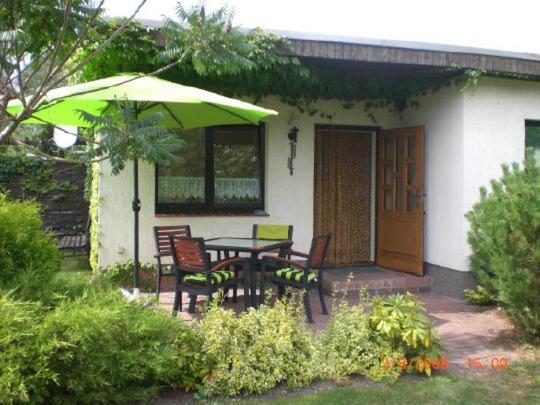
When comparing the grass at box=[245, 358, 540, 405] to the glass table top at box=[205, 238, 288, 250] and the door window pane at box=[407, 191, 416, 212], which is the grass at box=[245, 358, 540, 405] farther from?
the door window pane at box=[407, 191, 416, 212]

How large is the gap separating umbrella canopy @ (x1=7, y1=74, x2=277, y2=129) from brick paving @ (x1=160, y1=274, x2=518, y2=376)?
84.7 inches

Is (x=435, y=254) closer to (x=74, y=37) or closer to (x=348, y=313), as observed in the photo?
(x=348, y=313)

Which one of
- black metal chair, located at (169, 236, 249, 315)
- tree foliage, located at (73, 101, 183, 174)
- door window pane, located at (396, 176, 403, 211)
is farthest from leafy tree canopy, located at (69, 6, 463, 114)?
tree foliage, located at (73, 101, 183, 174)

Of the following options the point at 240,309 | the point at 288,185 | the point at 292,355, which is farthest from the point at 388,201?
the point at 292,355

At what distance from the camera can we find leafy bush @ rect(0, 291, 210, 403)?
9.94ft

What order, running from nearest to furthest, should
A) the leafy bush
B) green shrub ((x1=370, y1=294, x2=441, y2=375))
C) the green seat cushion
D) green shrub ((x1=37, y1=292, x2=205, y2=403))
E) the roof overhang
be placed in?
the leafy bush < green shrub ((x1=37, y1=292, x2=205, y2=403)) < green shrub ((x1=370, y1=294, x2=441, y2=375)) < the roof overhang < the green seat cushion

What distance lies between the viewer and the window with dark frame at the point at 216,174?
766cm

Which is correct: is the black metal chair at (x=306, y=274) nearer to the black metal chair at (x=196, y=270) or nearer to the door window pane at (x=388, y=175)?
the black metal chair at (x=196, y=270)

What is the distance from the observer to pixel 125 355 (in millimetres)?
3393

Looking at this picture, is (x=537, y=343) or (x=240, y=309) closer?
(x=537, y=343)

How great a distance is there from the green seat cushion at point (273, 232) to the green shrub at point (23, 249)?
10.8ft

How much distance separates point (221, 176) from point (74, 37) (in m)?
4.80

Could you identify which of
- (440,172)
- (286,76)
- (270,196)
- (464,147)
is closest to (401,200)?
(440,172)

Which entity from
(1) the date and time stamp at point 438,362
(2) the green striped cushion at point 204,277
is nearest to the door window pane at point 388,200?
(2) the green striped cushion at point 204,277
